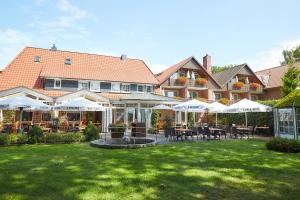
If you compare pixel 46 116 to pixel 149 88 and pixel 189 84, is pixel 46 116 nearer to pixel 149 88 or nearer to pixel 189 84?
pixel 149 88

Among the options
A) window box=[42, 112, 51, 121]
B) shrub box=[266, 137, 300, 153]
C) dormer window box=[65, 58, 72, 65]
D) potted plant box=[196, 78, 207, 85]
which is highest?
dormer window box=[65, 58, 72, 65]

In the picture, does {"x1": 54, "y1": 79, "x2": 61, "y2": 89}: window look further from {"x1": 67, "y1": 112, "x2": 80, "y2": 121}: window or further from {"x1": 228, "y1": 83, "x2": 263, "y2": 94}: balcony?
{"x1": 228, "y1": 83, "x2": 263, "y2": 94}: balcony

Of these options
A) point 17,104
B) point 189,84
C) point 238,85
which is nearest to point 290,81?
point 238,85

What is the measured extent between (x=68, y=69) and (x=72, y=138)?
53.5 feet

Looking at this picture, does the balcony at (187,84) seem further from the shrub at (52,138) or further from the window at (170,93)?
the shrub at (52,138)

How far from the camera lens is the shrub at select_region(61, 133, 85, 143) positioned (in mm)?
15805

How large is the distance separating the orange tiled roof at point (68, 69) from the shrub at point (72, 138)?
45.7ft

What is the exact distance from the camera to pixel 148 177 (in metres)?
7.09

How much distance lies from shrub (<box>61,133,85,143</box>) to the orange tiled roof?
13.9m

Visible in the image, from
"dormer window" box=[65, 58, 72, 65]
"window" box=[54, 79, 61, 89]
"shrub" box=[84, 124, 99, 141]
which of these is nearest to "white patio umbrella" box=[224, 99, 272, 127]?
"shrub" box=[84, 124, 99, 141]

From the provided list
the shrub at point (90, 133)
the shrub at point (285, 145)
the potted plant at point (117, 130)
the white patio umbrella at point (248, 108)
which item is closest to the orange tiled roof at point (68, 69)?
the shrub at point (90, 133)

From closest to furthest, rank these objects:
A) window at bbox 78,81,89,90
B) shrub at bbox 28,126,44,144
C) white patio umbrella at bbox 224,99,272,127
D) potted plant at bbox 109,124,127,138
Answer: shrub at bbox 28,126,44,144 → potted plant at bbox 109,124,127,138 → white patio umbrella at bbox 224,99,272,127 → window at bbox 78,81,89,90

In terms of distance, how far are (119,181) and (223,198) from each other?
2.64 metres

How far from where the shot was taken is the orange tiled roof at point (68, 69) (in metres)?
27.8
